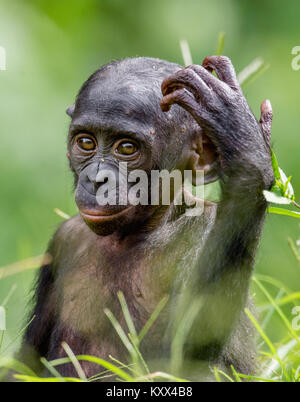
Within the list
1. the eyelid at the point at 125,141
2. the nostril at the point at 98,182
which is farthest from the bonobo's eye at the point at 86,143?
the nostril at the point at 98,182

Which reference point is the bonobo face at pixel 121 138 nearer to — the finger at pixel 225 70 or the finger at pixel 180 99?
the finger at pixel 180 99

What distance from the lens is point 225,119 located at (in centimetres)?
450

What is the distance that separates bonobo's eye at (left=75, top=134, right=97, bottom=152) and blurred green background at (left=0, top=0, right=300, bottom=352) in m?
3.19

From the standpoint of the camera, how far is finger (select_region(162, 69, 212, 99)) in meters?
4.49

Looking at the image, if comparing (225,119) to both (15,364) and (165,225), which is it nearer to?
(165,225)

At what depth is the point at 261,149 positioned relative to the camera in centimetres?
456

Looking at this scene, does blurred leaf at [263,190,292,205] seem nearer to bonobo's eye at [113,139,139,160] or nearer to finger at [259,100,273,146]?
finger at [259,100,273,146]

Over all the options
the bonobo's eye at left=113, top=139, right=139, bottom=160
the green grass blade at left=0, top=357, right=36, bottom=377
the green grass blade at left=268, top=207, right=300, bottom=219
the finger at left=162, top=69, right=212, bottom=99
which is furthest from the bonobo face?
the green grass blade at left=0, top=357, right=36, bottom=377

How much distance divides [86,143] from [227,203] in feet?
3.85

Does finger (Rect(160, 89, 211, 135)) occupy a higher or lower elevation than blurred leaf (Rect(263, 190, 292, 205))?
higher

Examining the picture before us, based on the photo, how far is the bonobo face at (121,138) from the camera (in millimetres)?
4824

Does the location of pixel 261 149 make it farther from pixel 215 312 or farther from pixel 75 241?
pixel 75 241
